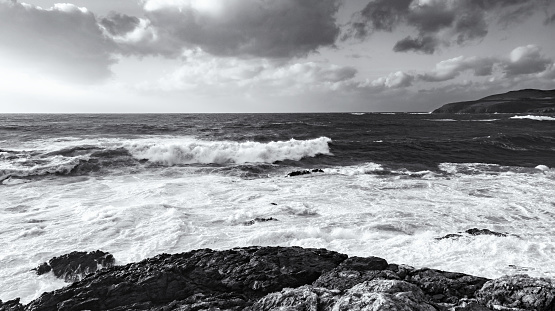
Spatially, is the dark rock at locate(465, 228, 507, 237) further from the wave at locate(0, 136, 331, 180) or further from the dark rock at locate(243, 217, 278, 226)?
the wave at locate(0, 136, 331, 180)

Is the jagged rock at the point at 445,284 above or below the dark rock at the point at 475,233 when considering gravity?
above

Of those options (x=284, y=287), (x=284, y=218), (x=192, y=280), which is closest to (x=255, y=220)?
(x=284, y=218)

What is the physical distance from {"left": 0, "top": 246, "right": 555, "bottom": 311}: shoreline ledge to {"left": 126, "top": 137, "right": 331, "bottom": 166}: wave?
54.9 ft

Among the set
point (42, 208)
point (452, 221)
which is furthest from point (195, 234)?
point (452, 221)

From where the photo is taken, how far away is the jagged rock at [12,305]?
16.2 feet

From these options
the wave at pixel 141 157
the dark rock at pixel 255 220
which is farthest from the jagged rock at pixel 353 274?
the wave at pixel 141 157

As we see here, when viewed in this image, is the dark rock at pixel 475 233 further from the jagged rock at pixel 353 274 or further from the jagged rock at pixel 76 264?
the jagged rock at pixel 76 264

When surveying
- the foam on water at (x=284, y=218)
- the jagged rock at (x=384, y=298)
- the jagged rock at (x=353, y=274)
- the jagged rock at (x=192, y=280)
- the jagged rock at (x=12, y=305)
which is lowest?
the foam on water at (x=284, y=218)

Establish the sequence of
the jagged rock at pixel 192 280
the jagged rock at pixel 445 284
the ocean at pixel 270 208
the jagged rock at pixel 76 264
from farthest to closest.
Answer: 1. the ocean at pixel 270 208
2. the jagged rock at pixel 76 264
3. the jagged rock at pixel 192 280
4. the jagged rock at pixel 445 284

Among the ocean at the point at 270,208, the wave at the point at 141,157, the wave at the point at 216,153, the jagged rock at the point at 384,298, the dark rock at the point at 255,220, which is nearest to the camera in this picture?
the jagged rock at the point at 384,298

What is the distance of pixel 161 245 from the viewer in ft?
25.6

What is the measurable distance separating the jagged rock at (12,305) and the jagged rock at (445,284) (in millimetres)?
6625

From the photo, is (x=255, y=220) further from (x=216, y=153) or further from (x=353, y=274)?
(x=216, y=153)

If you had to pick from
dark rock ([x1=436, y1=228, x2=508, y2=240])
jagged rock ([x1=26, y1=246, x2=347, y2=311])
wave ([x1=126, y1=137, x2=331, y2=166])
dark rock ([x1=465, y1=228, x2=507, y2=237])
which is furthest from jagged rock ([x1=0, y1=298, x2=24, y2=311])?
wave ([x1=126, y1=137, x2=331, y2=166])
